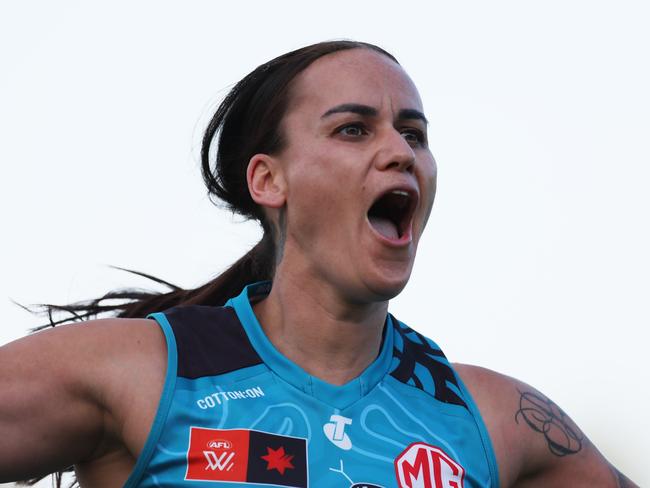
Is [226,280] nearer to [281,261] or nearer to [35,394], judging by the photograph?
[281,261]

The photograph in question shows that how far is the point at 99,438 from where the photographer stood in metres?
3.38

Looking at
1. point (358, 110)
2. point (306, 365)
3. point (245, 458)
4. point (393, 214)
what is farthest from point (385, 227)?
point (245, 458)

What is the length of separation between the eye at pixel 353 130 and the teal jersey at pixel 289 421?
0.71m

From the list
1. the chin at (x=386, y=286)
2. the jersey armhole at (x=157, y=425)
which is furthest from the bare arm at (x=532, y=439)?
the jersey armhole at (x=157, y=425)

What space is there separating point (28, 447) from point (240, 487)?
64 centimetres

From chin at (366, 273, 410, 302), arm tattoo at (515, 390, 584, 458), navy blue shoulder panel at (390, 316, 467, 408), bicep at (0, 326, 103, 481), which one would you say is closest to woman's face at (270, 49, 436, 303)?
chin at (366, 273, 410, 302)

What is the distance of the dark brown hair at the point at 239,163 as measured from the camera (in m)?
4.19

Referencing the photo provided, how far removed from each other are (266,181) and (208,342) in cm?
74

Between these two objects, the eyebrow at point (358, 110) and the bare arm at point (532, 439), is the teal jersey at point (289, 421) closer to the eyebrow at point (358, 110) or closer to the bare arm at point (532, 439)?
the bare arm at point (532, 439)

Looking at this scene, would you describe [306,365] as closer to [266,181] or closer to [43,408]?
[266,181]

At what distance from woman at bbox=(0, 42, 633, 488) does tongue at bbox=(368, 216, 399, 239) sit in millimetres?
12

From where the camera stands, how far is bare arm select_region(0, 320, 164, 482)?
3205 millimetres

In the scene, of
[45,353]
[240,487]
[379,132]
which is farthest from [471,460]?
[45,353]

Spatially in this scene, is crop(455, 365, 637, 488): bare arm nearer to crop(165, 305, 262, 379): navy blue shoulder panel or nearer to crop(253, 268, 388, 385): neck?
crop(253, 268, 388, 385): neck
